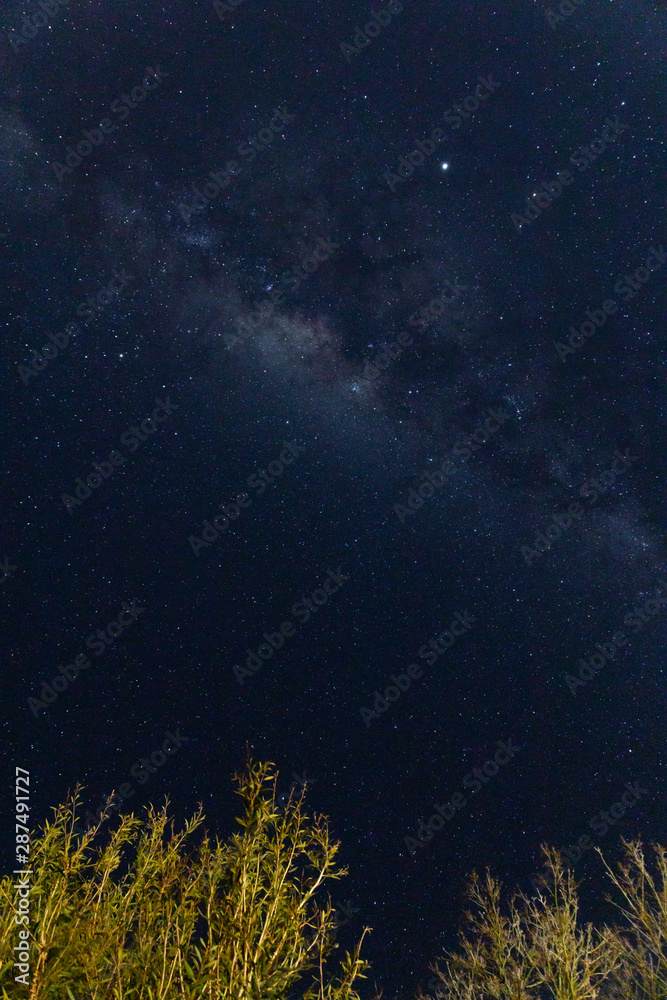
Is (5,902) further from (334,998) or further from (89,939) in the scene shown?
(334,998)

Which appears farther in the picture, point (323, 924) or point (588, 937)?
point (588, 937)

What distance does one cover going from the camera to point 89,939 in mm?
3633

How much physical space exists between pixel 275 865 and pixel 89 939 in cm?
144

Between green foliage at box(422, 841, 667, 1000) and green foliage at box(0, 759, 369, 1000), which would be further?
green foliage at box(422, 841, 667, 1000)

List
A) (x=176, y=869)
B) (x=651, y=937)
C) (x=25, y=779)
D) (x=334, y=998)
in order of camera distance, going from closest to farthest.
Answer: (x=334, y=998)
(x=176, y=869)
(x=25, y=779)
(x=651, y=937)

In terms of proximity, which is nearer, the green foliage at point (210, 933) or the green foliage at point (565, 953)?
the green foliage at point (210, 933)

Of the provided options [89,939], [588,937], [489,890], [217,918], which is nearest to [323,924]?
[217,918]

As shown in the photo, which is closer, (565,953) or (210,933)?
(210,933)

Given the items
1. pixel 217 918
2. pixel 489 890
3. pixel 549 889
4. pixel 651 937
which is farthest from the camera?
pixel 489 890

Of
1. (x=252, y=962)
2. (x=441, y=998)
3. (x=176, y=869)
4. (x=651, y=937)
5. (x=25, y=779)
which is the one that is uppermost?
(x=651, y=937)

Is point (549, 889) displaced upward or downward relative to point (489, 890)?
upward

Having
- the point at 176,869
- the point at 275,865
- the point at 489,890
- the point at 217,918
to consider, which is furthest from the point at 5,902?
the point at 489,890

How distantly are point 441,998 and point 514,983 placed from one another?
3.31 meters

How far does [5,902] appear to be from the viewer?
3.97 metres
